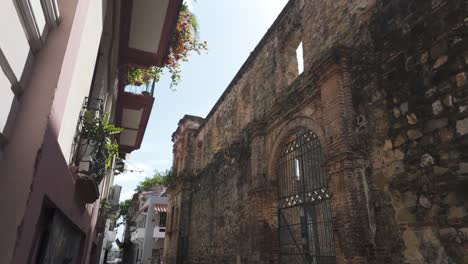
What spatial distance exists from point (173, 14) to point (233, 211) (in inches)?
284

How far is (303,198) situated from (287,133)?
63.2 inches

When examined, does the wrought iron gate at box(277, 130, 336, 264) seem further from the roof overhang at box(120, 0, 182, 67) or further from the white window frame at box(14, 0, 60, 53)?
the white window frame at box(14, 0, 60, 53)

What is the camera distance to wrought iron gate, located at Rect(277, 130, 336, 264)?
6.74 meters

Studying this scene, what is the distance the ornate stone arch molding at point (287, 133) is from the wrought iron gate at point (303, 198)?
0.17 meters

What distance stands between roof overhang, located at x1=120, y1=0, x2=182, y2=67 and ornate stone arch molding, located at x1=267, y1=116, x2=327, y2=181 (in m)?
3.26

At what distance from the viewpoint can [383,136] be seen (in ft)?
15.8

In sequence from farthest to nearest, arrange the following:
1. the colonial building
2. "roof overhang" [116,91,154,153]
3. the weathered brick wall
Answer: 1. "roof overhang" [116,91,154,153]
2. the weathered brick wall
3. the colonial building

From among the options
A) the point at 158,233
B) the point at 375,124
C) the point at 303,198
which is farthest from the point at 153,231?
the point at 375,124

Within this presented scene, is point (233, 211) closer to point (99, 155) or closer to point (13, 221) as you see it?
point (99, 155)

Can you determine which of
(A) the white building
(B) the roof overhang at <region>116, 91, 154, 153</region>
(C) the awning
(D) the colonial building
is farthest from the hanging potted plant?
(A) the white building

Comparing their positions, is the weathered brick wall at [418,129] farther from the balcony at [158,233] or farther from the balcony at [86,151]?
the balcony at [158,233]

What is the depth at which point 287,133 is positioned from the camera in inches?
301

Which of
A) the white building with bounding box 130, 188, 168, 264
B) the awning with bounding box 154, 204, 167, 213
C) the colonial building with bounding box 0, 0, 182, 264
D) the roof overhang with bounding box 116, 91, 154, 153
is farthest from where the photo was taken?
the white building with bounding box 130, 188, 168, 264

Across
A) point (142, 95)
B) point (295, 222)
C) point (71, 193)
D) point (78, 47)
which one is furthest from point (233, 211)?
point (78, 47)
